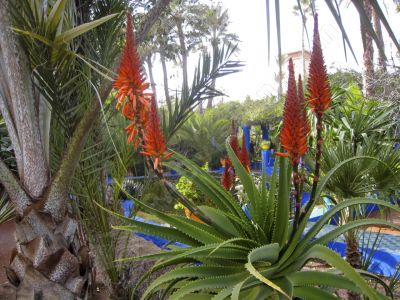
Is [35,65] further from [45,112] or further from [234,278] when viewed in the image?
[234,278]

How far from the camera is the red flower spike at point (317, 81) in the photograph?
4.01ft

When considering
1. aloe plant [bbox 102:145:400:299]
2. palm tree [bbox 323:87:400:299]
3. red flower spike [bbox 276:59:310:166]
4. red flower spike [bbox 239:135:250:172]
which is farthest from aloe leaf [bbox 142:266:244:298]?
palm tree [bbox 323:87:400:299]

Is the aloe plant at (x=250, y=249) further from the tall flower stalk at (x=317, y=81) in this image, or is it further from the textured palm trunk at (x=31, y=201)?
the textured palm trunk at (x=31, y=201)

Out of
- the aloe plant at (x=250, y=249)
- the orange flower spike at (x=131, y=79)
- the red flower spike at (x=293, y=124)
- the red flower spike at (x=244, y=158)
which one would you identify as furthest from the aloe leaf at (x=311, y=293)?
the orange flower spike at (x=131, y=79)

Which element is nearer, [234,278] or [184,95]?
[234,278]

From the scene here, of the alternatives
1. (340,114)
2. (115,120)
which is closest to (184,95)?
(115,120)

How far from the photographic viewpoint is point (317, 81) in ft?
4.18

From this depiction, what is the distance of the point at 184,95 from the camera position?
109 inches

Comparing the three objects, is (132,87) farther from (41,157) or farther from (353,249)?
(353,249)

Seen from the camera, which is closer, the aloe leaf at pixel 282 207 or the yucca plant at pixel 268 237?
the yucca plant at pixel 268 237

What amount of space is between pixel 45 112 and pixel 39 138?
0.99 feet

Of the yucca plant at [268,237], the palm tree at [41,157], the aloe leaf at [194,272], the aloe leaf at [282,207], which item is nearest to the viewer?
the yucca plant at [268,237]

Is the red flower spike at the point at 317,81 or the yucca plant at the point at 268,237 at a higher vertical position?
the red flower spike at the point at 317,81

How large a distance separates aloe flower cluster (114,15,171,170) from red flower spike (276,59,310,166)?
44cm
